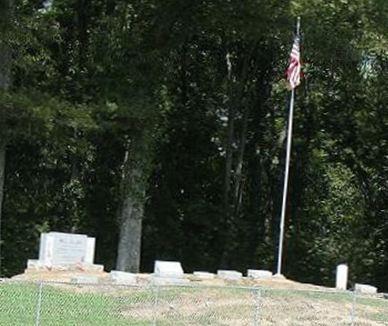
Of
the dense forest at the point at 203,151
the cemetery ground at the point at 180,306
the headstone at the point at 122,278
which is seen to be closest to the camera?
the cemetery ground at the point at 180,306

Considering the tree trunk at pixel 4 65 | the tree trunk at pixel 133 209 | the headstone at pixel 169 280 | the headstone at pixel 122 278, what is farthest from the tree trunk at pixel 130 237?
the headstone at pixel 122 278

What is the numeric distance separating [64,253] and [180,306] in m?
7.47

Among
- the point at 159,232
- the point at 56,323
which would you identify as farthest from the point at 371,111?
the point at 56,323

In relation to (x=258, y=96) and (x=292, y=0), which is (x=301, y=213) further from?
(x=292, y=0)

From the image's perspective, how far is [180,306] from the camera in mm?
17172

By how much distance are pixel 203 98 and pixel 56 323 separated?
2529cm

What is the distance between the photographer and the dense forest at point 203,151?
92.3ft

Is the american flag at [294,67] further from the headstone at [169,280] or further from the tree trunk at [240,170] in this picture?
the tree trunk at [240,170]

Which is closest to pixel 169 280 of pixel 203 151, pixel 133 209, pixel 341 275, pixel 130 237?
pixel 341 275

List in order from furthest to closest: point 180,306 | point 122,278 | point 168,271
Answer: point 168,271, point 122,278, point 180,306

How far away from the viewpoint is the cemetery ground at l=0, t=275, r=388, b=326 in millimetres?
15438

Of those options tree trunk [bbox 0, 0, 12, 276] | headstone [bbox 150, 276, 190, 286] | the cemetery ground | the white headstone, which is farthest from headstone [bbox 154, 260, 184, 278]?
tree trunk [bbox 0, 0, 12, 276]

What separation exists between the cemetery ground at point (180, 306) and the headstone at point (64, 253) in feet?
13.4

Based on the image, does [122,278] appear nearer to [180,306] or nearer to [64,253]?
[180,306]
